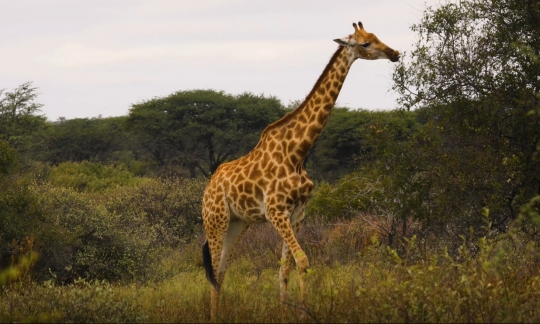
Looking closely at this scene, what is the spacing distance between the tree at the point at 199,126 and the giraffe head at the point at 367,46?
31.3 m

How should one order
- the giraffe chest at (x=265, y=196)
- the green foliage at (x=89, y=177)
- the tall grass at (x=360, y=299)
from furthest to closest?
the green foliage at (x=89, y=177) < the giraffe chest at (x=265, y=196) < the tall grass at (x=360, y=299)

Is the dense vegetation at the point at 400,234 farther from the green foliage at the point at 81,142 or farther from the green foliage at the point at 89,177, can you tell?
the green foliage at the point at 81,142

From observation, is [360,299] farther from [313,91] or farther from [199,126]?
[199,126]

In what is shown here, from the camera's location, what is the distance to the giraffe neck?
8727 millimetres

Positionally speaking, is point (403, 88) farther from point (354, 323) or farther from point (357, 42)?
point (354, 323)

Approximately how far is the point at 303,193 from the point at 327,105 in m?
1.07

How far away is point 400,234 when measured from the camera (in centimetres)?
1383

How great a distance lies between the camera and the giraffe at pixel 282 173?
848cm

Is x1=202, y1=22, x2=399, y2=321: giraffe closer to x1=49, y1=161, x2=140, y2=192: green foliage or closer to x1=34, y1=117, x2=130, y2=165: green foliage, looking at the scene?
x1=49, y1=161, x2=140, y2=192: green foliage

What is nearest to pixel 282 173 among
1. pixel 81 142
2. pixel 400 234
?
pixel 400 234

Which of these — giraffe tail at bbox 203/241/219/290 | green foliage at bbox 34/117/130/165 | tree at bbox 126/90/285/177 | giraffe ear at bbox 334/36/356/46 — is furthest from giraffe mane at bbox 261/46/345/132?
green foliage at bbox 34/117/130/165

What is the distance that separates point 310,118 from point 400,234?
5.67 m

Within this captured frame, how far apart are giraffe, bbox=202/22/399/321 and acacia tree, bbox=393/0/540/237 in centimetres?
246

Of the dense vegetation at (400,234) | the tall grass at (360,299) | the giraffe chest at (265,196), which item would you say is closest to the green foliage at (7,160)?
the dense vegetation at (400,234)
